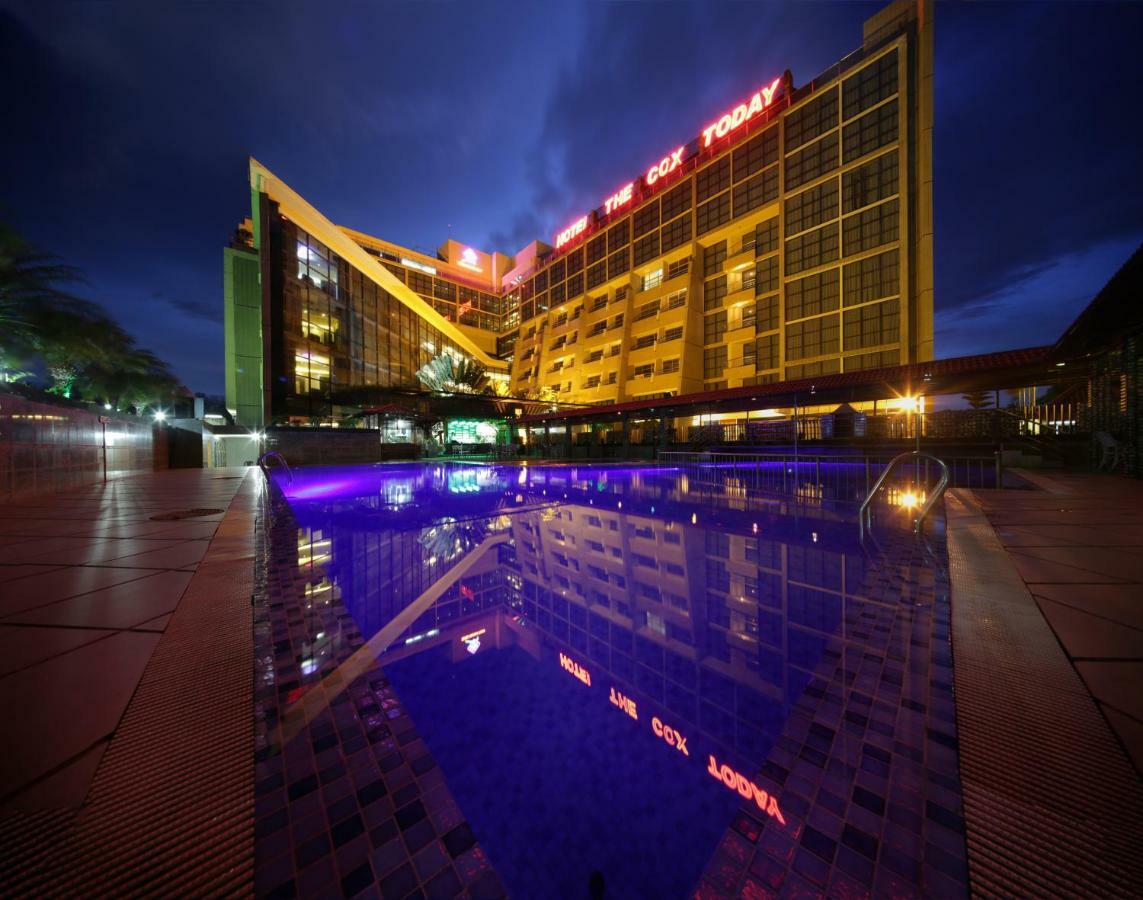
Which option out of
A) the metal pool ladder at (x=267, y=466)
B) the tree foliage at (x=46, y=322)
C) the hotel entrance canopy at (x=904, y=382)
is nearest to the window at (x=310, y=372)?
the tree foliage at (x=46, y=322)

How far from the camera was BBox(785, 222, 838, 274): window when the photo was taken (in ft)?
93.0

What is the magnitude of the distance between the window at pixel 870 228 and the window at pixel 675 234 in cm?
1268

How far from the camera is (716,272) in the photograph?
34.9 metres

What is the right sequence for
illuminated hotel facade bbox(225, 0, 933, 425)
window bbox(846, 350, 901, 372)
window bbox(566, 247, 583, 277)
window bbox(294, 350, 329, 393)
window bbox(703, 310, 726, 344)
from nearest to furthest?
illuminated hotel facade bbox(225, 0, 933, 425) < window bbox(294, 350, 329, 393) < window bbox(846, 350, 901, 372) < window bbox(703, 310, 726, 344) < window bbox(566, 247, 583, 277)

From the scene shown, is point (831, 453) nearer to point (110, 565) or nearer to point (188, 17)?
point (110, 565)

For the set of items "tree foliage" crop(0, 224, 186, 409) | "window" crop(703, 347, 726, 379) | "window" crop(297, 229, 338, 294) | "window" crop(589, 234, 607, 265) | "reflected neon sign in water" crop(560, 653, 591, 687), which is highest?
"window" crop(589, 234, 607, 265)

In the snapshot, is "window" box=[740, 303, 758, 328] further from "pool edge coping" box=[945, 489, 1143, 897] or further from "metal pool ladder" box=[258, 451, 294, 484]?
"pool edge coping" box=[945, 489, 1143, 897]

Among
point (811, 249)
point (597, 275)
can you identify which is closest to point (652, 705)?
point (811, 249)

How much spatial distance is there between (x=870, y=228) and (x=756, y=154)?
11644mm

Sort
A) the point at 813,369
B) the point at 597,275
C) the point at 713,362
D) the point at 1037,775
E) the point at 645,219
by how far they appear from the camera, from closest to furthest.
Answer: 1. the point at 1037,775
2. the point at 813,369
3. the point at 713,362
4. the point at 645,219
5. the point at 597,275

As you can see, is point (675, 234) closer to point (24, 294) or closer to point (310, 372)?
point (310, 372)

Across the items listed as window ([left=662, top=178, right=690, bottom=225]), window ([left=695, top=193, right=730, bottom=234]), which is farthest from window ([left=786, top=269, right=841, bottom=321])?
window ([left=662, top=178, right=690, bottom=225])

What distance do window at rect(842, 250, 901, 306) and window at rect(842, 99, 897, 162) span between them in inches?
288

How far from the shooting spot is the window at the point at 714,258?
34.8 meters
